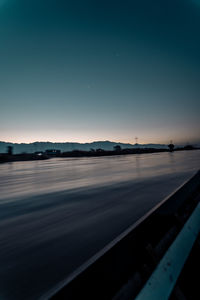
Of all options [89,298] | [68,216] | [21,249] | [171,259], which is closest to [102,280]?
[89,298]

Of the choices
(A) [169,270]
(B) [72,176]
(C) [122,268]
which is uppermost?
(C) [122,268]

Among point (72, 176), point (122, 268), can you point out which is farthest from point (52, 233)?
point (72, 176)

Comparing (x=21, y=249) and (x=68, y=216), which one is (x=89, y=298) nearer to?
(x=21, y=249)

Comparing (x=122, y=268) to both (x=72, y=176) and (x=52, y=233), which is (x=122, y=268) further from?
(x=72, y=176)

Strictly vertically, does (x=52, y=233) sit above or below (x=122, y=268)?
below

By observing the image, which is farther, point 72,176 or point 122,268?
point 72,176

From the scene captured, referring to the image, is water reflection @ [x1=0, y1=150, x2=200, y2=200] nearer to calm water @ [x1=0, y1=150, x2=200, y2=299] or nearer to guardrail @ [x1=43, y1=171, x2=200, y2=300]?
calm water @ [x1=0, y1=150, x2=200, y2=299]

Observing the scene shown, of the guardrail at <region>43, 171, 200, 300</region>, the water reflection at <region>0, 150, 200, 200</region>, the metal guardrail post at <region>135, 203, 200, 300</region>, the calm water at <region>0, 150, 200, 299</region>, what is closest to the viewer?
the guardrail at <region>43, 171, 200, 300</region>

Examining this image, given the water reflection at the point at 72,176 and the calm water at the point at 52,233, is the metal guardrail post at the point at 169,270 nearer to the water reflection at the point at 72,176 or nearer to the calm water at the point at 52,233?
the calm water at the point at 52,233

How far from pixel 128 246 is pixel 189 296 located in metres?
0.67

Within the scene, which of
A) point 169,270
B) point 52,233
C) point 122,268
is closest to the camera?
point 122,268

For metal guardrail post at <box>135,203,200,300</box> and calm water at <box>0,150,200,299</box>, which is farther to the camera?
calm water at <box>0,150,200,299</box>

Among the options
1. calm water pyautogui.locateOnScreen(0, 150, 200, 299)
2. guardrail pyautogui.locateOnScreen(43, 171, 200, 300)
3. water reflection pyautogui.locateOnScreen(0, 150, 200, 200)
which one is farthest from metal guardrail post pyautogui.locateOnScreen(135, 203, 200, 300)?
water reflection pyautogui.locateOnScreen(0, 150, 200, 200)

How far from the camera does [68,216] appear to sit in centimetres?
294
